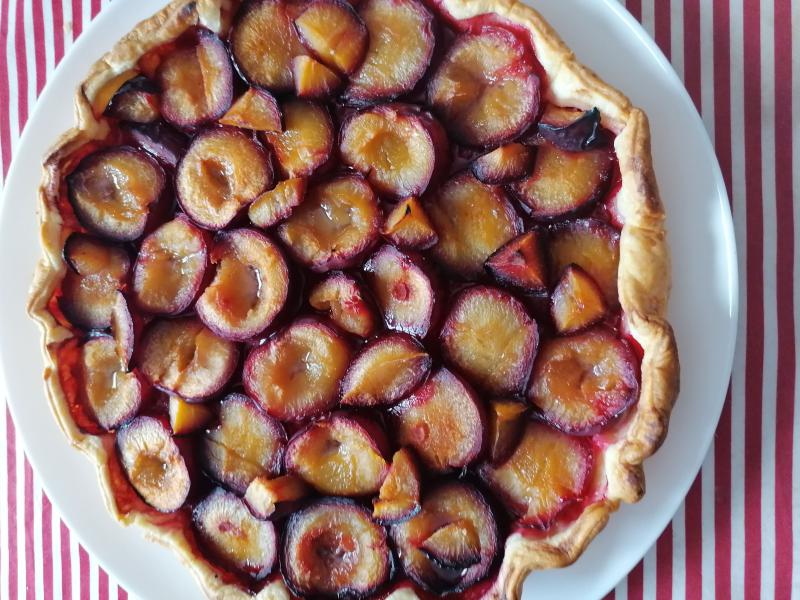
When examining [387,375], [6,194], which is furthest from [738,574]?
[6,194]

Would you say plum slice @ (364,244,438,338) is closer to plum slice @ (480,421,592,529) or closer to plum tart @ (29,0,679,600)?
plum tart @ (29,0,679,600)

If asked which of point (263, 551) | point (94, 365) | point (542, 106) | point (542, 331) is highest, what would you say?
point (542, 106)

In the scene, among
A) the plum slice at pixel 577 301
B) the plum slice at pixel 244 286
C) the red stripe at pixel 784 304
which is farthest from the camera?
the red stripe at pixel 784 304

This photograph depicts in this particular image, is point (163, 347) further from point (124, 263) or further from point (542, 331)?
point (542, 331)

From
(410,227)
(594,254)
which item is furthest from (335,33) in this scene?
(594,254)

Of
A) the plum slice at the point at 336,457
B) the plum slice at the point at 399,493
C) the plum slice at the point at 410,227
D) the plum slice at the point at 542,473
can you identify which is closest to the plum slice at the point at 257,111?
the plum slice at the point at 410,227

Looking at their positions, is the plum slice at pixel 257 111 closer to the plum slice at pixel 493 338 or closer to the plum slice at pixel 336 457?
the plum slice at pixel 493 338

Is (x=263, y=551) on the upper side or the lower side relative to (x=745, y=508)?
upper
